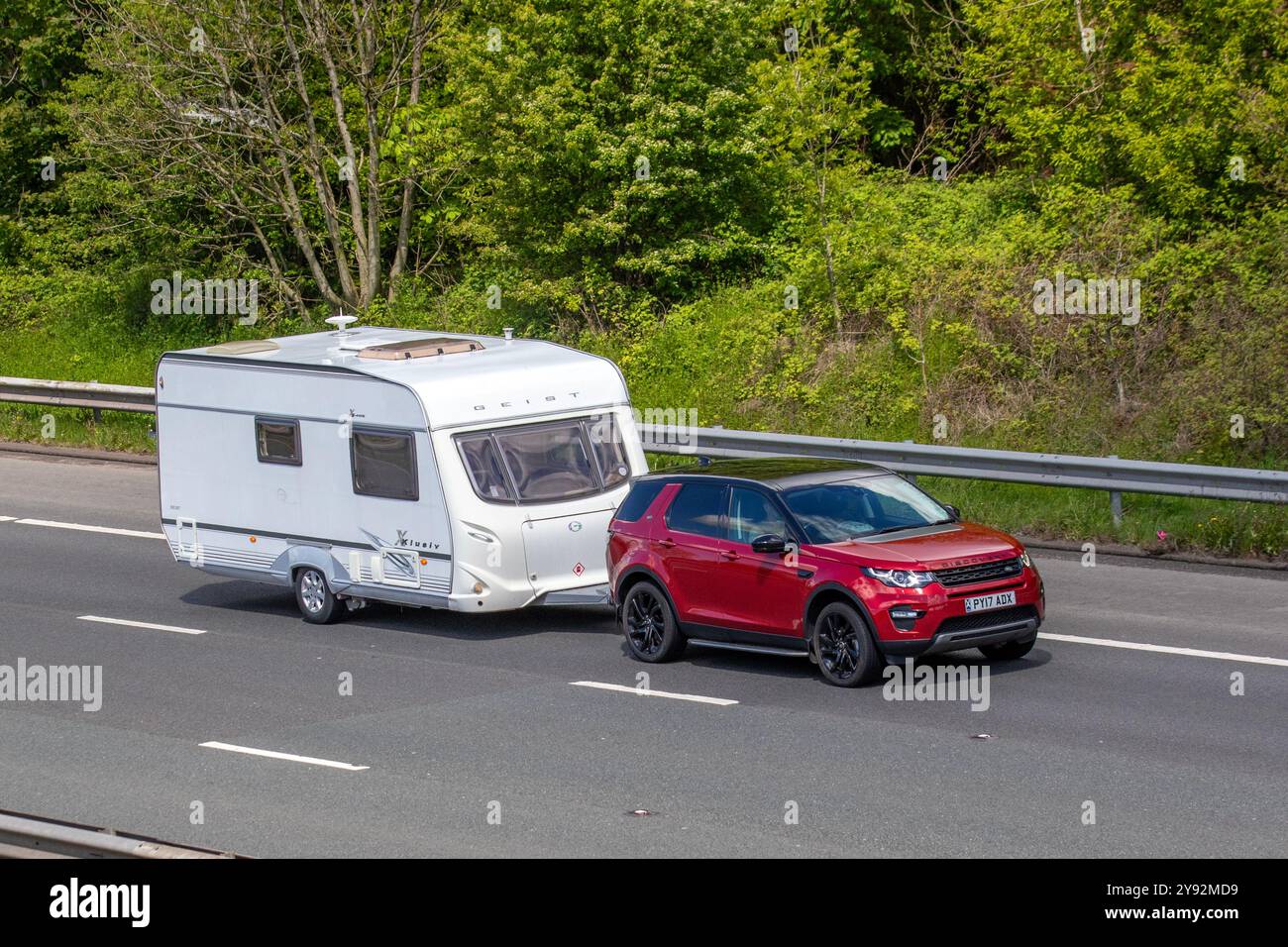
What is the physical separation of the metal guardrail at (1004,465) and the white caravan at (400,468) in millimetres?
4397

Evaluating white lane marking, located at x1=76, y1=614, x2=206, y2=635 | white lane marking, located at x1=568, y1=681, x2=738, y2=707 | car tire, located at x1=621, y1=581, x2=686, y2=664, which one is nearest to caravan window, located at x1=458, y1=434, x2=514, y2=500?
car tire, located at x1=621, y1=581, x2=686, y2=664

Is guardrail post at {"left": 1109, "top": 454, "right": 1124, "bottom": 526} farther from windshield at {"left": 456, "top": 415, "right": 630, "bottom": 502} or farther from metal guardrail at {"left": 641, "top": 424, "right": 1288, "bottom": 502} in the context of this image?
windshield at {"left": 456, "top": 415, "right": 630, "bottom": 502}

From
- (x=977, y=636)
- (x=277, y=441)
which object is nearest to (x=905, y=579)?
(x=977, y=636)

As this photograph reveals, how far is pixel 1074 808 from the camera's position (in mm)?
10344

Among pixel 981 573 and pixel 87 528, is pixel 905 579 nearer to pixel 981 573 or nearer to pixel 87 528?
pixel 981 573

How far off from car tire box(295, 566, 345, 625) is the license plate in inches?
267

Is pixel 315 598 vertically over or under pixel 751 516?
under

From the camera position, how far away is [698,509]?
1519 cm

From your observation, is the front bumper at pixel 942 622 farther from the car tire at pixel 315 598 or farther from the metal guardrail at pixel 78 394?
the metal guardrail at pixel 78 394

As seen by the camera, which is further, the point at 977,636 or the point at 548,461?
the point at 548,461

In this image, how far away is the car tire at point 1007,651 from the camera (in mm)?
14406

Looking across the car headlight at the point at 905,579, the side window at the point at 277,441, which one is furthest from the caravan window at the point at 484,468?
the car headlight at the point at 905,579

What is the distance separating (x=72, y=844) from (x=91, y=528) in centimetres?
1390

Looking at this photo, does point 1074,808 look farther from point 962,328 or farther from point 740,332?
point 740,332
